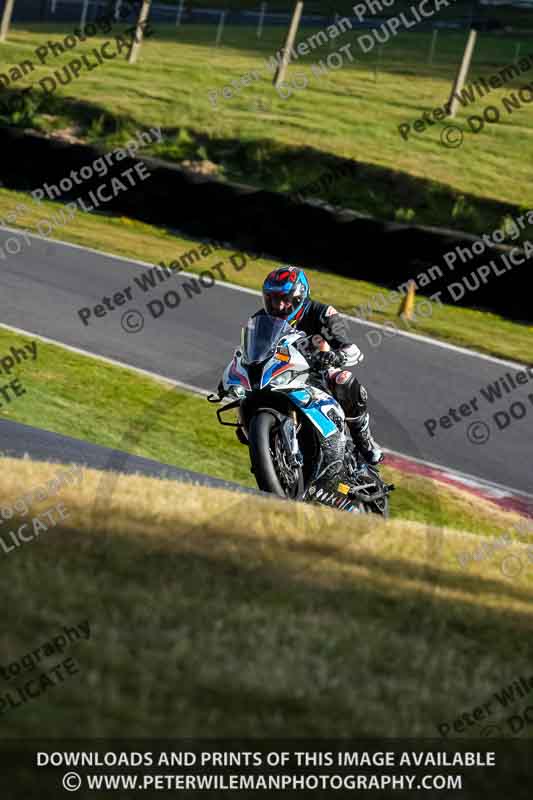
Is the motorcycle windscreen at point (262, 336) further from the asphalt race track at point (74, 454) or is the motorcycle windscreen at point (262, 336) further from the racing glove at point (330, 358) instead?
the asphalt race track at point (74, 454)

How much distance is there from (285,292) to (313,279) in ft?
41.4

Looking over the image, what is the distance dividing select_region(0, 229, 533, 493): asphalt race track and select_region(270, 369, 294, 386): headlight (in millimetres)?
5396

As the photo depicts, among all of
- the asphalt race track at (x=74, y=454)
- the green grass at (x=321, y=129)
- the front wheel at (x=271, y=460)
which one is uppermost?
the green grass at (x=321, y=129)

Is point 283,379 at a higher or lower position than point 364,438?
higher

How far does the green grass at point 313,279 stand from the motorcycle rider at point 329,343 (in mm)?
8368

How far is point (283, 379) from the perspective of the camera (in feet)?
27.7

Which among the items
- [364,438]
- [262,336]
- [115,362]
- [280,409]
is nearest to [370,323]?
[115,362]

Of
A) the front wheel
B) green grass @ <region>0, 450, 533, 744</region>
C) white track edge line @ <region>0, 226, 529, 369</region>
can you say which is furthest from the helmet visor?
white track edge line @ <region>0, 226, 529, 369</region>

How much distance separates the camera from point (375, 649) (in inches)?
193

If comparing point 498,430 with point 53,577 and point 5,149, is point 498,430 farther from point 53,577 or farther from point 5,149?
point 5,149

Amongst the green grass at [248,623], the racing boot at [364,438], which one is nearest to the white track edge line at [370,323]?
the racing boot at [364,438]

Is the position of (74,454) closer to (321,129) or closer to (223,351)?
(223,351)

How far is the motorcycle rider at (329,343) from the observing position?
28.4ft

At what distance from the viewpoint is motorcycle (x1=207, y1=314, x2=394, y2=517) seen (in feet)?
26.6
